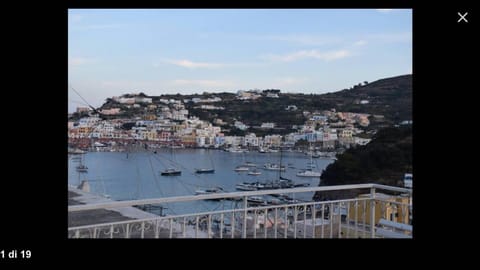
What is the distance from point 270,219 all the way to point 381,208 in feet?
4.62

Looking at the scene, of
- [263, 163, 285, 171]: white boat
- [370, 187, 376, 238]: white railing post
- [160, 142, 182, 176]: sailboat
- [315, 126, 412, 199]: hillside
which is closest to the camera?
[370, 187, 376, 238]: white railing post

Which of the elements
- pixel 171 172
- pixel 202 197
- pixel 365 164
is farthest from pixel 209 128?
pixel 202 197

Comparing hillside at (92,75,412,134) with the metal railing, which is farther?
hillside at (92,75,412,134)

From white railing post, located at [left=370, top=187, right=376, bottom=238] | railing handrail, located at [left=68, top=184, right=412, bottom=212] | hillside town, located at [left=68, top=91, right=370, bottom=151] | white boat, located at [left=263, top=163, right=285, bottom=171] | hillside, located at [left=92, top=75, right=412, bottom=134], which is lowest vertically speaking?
white railing post, located at [left=370, top=187, right=376, bottom=238]

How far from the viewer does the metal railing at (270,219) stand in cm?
243

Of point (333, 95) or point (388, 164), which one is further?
point (333, 95)

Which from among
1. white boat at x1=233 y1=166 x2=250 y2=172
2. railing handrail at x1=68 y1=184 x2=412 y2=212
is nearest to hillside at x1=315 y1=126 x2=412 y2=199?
railing handrail at x1=68 y1=184 x2=412 y2=212

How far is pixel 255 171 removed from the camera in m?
6.55

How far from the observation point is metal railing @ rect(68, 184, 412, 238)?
7.97 ft

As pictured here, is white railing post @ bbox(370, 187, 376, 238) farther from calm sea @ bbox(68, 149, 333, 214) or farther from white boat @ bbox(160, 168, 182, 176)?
white boat @ bbox(160, 168, 182, 176)

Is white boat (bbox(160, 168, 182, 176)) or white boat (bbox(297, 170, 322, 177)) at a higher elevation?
white boat (bbox(297, 170, 322, 177))
